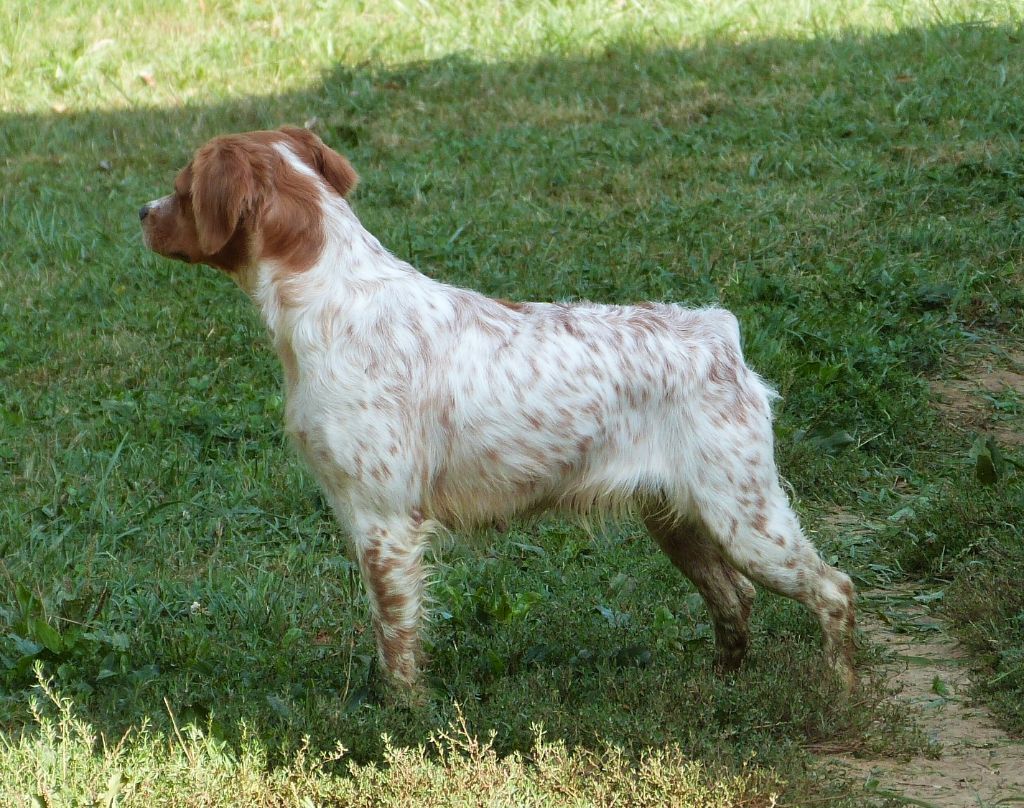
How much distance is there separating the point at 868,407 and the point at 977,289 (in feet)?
4.70

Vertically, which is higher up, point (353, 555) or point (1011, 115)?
point (1011, 115)

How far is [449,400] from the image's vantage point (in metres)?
4.13

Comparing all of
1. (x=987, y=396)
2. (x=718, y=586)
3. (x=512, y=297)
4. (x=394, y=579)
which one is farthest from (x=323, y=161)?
(x=987, y=396)

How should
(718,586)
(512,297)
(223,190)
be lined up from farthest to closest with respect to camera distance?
1. (512,297)
2. (718,586)
3. (223,190)

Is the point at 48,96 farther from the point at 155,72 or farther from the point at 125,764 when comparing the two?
the point at 125,764

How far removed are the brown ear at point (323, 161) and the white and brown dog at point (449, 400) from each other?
0.03 m

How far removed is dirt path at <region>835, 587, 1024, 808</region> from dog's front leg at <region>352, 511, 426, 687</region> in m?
1.32

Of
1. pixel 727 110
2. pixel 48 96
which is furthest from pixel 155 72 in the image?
pixel 727 110

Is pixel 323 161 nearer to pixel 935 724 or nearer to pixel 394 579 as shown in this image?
pixel 394 579

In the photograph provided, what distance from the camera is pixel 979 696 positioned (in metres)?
4.29

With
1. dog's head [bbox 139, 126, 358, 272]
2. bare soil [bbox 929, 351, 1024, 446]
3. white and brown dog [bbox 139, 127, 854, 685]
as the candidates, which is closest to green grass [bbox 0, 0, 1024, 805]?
bare soil [bbox 929, 351, 1024, 446]

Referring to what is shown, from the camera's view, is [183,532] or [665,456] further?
[183,532]

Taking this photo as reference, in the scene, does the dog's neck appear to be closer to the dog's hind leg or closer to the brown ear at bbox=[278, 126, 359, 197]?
the brown ear at bbox=[278, 126, 359, 197]

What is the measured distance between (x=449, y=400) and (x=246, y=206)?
0.86 meters
